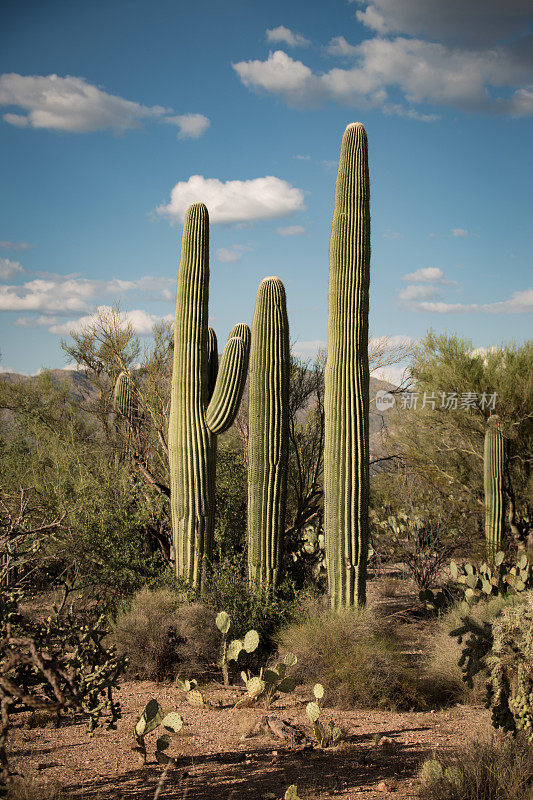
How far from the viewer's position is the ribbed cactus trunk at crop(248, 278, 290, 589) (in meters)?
7.83

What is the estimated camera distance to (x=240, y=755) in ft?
16.0

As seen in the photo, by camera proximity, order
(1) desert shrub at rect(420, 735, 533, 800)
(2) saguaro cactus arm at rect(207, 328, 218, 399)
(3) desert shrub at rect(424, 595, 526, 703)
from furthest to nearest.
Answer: (2) saguaro cactus arm at rect(207, 328, 218, 399), (3) desert shrub at rect(424, 595, 526, 703), (1) desert shrub at rect(420, 735, 533, 800)

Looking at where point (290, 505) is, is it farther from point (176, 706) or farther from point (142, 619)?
point (176, 706)

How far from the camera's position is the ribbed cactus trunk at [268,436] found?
308 inches

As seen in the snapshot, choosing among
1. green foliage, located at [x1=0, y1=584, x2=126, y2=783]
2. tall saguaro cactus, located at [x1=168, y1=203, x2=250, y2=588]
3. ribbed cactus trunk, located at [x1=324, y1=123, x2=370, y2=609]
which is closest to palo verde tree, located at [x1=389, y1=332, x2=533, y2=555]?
ribbed cactus trunk, located at [x1=324, y1=123, x2=370, y2=609]

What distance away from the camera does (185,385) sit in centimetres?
819

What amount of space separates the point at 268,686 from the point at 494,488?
598 centimetres

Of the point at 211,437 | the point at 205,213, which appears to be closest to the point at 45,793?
the point at 211,437

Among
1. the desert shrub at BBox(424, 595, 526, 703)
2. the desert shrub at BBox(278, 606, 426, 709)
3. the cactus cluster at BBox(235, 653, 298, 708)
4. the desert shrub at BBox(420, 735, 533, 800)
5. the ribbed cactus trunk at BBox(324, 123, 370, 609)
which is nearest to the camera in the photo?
the desert shrub at BBox(420, 735, 533, 800)

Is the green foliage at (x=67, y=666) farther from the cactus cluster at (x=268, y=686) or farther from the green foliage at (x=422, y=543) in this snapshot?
the green foliage at (x=422, y=543)

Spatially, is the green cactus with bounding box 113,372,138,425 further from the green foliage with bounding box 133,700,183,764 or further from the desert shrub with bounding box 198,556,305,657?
the green foliage with bounding box 133,700,183,764

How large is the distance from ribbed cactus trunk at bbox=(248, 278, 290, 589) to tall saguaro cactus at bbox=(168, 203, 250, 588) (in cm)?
29

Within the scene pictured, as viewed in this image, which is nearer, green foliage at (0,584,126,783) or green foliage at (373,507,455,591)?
green foliage at (0,584,126,783)

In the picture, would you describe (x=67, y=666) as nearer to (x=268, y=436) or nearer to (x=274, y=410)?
(x=268, y=436)
